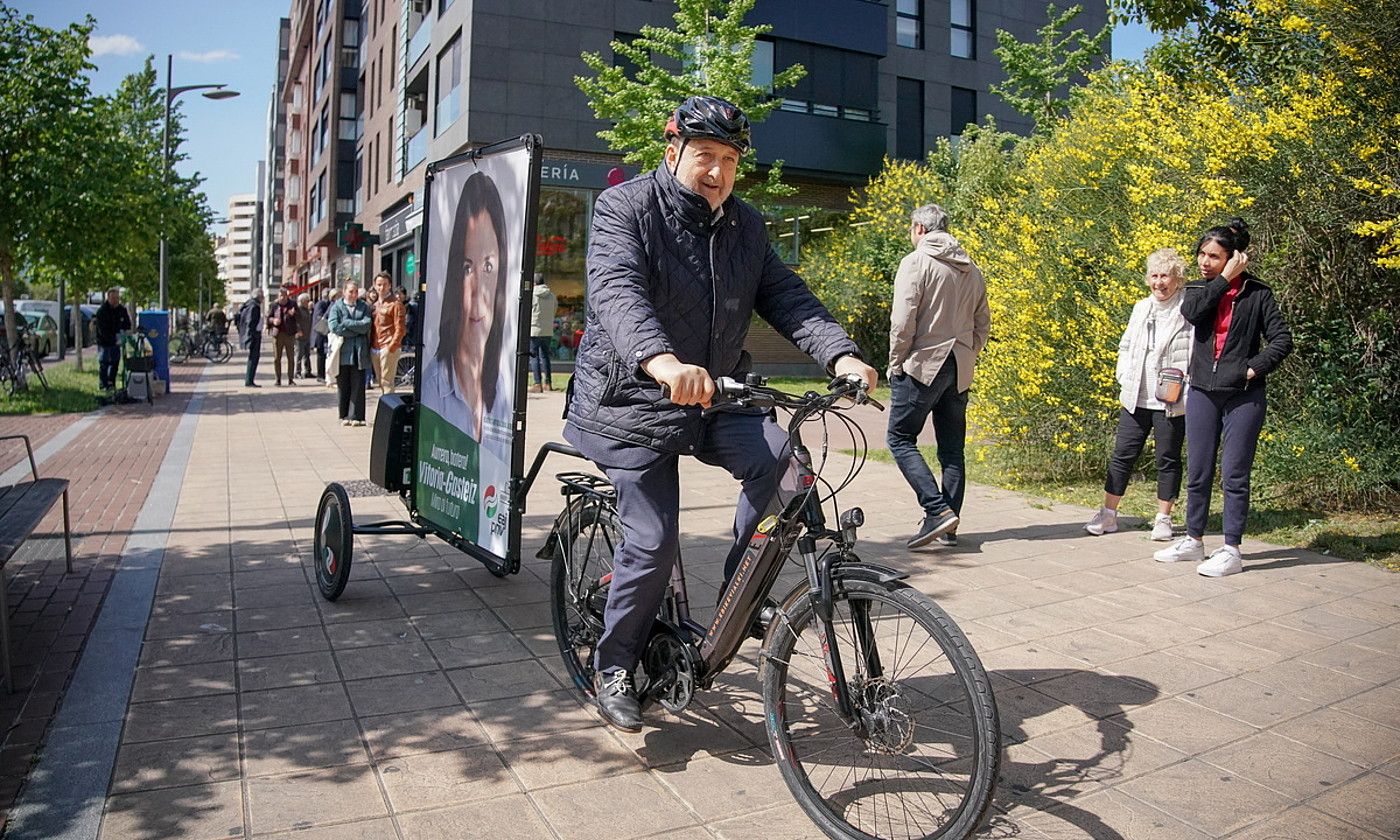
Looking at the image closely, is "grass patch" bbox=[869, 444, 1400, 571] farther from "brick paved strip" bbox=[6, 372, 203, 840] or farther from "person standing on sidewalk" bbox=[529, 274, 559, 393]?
"person standing on sidewalk" bbox=[529, 274, 559, 393]

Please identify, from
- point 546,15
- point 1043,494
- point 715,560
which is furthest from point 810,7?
point 715,560

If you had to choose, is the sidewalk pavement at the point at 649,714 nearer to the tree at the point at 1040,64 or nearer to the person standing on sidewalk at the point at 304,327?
the person standing on sidewalk at the point at 304,327

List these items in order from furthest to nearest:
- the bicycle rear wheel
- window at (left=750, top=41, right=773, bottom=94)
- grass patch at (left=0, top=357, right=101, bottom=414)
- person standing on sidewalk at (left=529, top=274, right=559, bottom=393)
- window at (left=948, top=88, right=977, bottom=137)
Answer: window at (left=948, top=88, right=977, bottom=137), window at (left=750, top=41, right=773, bottom=94), person standing on sidewalk at (left=529, top=274, right=559, bottom=393), grass patch at (left=0, top=357, right=101, bottom=414), the bicycle rear wheel

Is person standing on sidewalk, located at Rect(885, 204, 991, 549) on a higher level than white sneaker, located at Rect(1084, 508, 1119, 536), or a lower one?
higher

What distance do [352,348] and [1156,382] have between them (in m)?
9.35

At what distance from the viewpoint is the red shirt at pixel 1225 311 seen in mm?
6008

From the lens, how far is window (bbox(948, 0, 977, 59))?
30.7 metres

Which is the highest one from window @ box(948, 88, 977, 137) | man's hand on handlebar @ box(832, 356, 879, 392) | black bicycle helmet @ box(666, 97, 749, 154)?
window @ box(948, 88, 977, 137)

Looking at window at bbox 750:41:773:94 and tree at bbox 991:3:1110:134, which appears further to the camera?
window at bbox 750:41:773:94

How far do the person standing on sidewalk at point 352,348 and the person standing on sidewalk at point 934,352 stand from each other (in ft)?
26.8

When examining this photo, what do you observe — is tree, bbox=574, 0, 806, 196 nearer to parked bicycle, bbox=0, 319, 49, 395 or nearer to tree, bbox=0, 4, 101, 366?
tree, bbox=0, 4, 101, 366

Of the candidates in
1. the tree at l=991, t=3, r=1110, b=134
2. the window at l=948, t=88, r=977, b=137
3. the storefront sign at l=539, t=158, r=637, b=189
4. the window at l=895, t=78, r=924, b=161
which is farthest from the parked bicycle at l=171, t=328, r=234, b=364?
the tree at l=991, t=3, r=1110, b=134

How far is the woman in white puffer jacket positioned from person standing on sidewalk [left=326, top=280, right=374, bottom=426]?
353 inches

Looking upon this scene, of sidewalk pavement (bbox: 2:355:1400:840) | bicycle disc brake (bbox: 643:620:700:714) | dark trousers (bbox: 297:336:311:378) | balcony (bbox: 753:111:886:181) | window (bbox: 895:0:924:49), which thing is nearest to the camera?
sidewalk pavement (bbox: 2:355:1400:840)
